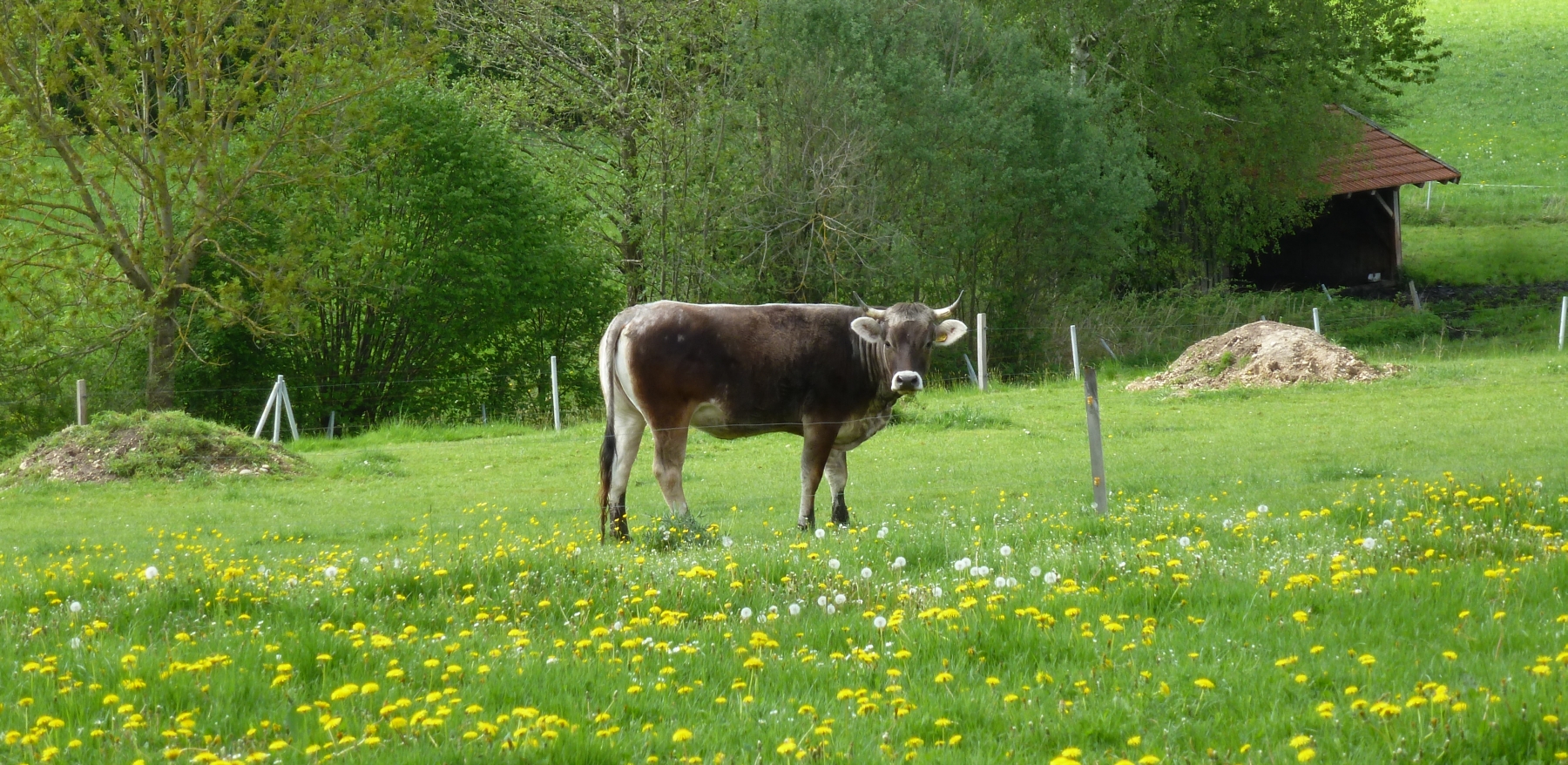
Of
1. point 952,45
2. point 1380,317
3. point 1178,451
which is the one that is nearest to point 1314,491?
point 1178,451

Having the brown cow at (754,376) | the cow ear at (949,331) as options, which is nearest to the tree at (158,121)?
the brown cow at (754,376)

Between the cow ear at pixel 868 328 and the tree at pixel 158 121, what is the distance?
16702 mm

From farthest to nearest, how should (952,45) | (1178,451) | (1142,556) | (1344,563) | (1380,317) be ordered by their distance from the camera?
(1380,317)
(952,45)
(1178,451)
(1142,556)
(1344,563)

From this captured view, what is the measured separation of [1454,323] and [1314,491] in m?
28.8

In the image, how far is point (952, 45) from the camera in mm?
33719

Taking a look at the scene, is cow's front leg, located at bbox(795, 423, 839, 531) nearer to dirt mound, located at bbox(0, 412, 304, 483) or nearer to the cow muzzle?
the cow muzzle

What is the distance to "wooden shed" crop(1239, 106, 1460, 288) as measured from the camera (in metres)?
43.3

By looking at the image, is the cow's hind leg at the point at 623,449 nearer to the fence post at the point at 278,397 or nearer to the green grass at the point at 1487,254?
the fence post at the point at 278,397

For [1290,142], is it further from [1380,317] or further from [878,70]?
[878,70]

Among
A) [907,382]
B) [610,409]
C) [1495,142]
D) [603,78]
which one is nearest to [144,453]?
[610,409]

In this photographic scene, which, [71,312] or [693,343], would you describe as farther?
[71,312]

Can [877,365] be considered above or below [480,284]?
below

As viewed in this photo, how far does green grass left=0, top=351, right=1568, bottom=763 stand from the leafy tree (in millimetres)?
17750

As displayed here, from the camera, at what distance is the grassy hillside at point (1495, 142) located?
45.6 meters
